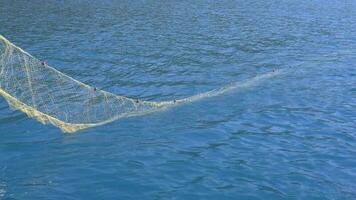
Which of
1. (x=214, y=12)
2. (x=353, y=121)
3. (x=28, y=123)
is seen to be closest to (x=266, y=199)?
(x=353, y=121)

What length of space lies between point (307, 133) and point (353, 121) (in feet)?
9.45

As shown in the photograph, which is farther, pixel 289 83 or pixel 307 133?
pixel 289 83

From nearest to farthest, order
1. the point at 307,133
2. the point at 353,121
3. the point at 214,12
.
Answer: the point at 307,133, the point at 353,121, the point at 214,12

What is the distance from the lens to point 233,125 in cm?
2009

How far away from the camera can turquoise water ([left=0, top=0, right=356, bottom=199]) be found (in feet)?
48.4

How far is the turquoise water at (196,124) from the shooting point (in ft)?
48.4

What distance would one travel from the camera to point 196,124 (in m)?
19.9

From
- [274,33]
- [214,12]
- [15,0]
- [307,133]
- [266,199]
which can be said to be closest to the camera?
[266,199]

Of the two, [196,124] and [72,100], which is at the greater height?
[72,100]

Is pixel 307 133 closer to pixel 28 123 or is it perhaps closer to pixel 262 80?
pixel 262 80

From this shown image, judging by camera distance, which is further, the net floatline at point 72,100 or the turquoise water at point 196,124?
the net floatline at point 72,100

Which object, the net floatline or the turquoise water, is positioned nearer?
the turquoise water

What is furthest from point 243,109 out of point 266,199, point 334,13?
point 334,13

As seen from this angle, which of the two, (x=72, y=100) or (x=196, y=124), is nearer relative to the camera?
(x=196, y=124)
